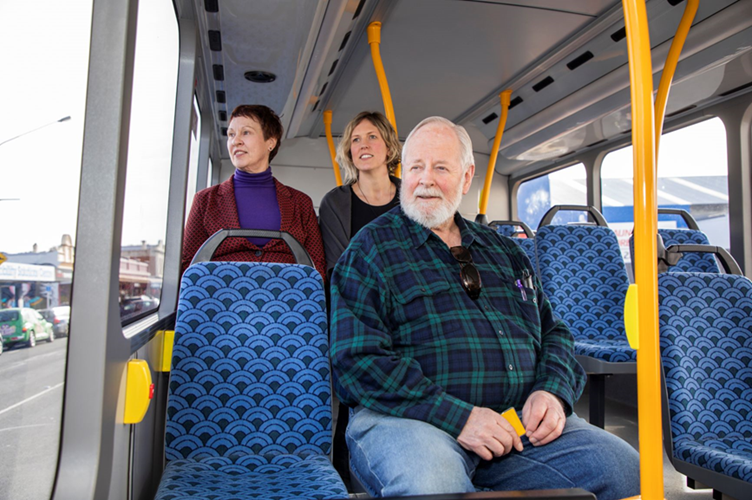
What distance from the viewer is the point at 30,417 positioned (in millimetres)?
1116

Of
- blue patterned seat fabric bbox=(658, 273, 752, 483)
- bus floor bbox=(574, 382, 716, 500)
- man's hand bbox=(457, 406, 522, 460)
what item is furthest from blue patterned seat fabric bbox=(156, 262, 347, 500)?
bus floor bbox=(574, 382, 716, 500)

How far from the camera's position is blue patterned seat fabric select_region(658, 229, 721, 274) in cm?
391

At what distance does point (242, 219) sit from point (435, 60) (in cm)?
298

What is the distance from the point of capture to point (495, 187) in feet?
27.5

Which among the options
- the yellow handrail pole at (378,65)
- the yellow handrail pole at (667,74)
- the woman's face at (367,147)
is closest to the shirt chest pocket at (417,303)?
the yellow handrail pole at (667,74)

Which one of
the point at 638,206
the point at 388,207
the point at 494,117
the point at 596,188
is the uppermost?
the point at 494,117

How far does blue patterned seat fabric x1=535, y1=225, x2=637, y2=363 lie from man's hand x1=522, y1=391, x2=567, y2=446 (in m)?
2.01

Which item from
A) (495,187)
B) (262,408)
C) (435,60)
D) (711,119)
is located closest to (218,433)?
(262,408)

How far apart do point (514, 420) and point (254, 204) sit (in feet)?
5.53

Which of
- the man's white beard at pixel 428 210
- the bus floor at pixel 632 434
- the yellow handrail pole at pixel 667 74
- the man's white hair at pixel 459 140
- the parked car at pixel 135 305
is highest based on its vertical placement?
the yellow handrail pole at pixel 667 74

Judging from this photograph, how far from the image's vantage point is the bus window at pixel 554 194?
6.59m

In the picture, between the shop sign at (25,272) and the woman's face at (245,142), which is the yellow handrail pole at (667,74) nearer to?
the woman's face at (245,142)

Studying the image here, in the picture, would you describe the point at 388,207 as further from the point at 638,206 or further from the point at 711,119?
the point at 711,119

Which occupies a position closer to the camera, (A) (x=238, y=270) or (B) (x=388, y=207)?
(A) (x=238, y=270)
